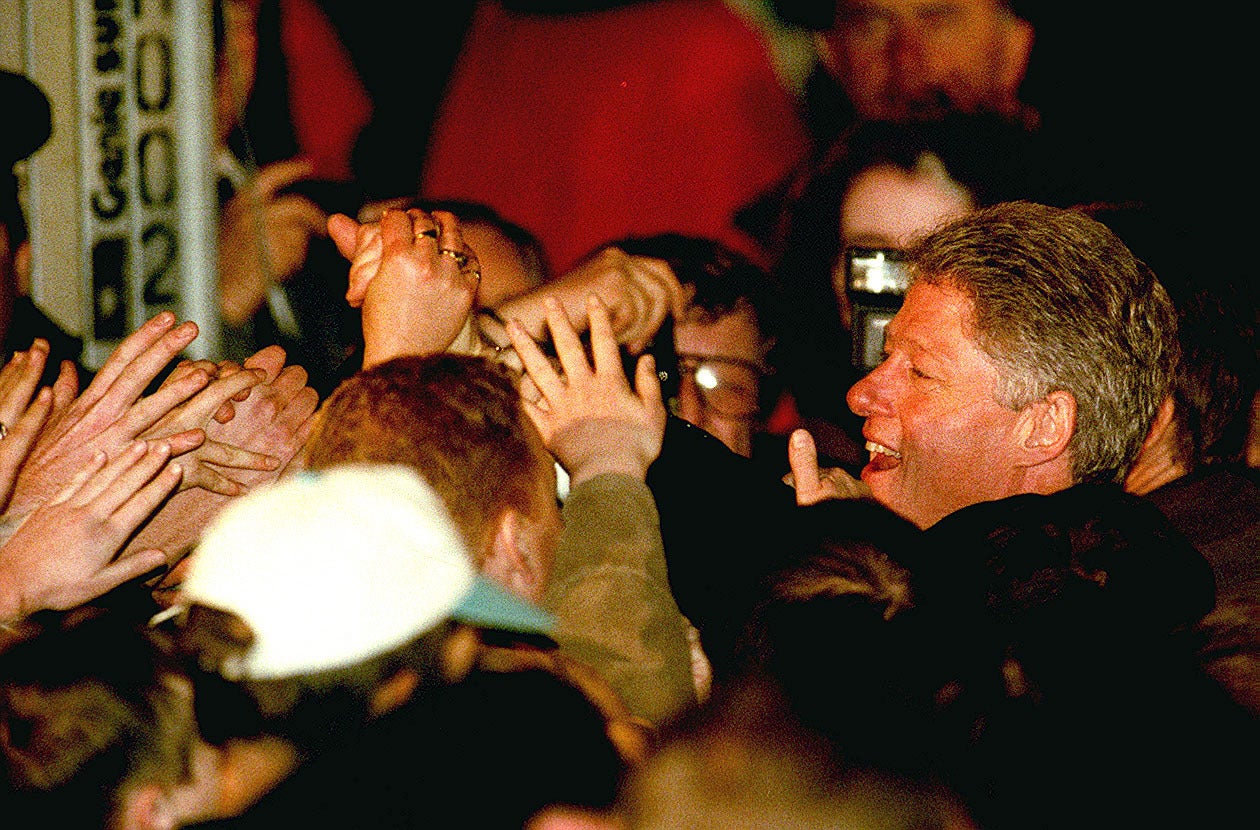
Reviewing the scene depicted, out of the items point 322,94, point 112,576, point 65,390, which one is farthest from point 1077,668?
point 322,94

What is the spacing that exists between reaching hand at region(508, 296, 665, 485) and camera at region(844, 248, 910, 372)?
3.70 feet

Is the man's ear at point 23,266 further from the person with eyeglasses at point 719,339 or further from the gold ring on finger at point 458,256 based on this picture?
the gold ring on finger at point 458,256

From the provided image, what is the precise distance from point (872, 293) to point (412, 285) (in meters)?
1.30

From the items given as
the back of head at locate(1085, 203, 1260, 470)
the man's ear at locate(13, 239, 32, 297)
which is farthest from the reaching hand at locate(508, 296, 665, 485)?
the man's ear at locate(13, 239, 32, 297)

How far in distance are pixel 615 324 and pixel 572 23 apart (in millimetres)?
2322

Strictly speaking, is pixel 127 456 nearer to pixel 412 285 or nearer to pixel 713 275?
pixel 412 285

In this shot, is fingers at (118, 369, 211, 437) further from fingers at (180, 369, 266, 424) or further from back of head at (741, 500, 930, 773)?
back of head at (741, 500, 930, 773)

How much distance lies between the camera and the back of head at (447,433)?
152 cm

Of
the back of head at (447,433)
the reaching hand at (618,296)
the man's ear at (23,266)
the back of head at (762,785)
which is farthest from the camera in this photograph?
the man's ear at (23,266)

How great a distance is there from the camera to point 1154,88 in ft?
11.0

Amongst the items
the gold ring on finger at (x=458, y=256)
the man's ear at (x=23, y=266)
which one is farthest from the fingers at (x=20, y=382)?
the man's ear at (x=23, y=266)

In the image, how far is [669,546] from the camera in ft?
6.88

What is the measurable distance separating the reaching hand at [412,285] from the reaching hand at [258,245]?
2.61 metres

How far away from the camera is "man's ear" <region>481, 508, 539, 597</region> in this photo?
61.1 inches
